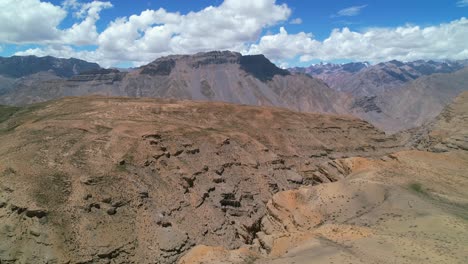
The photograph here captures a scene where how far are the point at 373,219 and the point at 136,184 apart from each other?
29240 mm

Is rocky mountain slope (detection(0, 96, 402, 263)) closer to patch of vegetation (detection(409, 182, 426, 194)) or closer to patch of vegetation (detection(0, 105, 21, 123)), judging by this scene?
patch of vegetation (detection(0, 105, 21, 123))

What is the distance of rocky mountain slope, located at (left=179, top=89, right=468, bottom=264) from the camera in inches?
1307

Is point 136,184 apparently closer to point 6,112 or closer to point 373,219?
point 373,219

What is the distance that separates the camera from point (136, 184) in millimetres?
55969

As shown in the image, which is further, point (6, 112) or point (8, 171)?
point (6, 112)

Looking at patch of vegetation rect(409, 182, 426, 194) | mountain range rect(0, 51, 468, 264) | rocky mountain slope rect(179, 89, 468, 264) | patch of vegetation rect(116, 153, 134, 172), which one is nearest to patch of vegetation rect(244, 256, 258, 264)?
rocky mountain slope rect(179, 89, 468, 264)

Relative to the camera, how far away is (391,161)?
60.1m

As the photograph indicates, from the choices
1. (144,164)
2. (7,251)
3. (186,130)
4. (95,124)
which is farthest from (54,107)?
(7,251)

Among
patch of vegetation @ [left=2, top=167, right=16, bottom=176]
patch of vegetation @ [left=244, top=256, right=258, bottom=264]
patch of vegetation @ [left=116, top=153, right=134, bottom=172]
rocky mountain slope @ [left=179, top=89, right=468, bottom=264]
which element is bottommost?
patch of vegetation @ [left=244, top=256, right=258, bottom=264]

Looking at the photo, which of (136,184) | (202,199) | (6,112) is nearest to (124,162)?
(136,184)

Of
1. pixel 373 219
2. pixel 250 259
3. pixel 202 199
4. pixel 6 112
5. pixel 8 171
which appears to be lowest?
pixel 202 199

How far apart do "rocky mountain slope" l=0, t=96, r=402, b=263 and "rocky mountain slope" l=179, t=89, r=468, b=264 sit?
2.29ft

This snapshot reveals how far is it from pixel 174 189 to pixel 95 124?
17521 mm

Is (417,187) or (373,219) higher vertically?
(417,187)
